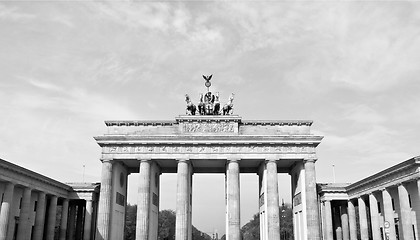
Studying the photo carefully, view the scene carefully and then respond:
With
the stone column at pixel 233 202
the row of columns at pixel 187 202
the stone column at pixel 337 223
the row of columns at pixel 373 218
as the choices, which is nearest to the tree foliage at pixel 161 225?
the row of columns at pixel 187 202

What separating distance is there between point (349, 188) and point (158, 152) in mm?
24301

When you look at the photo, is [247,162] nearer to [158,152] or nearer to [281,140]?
[281,140]

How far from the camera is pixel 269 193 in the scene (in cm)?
4497

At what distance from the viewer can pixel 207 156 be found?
45.9 metres

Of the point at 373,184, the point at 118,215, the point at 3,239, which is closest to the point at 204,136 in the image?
the point at 118,215

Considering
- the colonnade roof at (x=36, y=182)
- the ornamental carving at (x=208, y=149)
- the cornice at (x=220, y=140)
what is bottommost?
the colonnade roof at (x=36, y=182)

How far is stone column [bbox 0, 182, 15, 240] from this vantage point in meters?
35.0

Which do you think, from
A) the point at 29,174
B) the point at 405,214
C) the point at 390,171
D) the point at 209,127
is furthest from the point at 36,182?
the point at 405,214

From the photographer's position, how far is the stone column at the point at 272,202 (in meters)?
43.5

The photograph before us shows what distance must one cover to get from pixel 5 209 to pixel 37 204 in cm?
767

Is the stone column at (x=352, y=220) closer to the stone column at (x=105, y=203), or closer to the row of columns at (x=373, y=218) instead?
the row of columns at (x=373, y=218)

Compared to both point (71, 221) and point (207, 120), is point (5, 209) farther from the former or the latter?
point (207, 120)

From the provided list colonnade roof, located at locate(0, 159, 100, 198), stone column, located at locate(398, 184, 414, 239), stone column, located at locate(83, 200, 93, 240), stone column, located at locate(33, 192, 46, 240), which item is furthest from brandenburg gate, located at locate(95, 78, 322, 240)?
stone column, located at locate(398, 184, 414, 239)

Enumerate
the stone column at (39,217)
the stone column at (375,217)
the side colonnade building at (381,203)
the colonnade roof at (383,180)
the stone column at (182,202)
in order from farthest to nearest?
the stone column at (182,202)
the stone column at (375,217)
the stone column at (39,217)
the side colonnade building at (381,203)
the colonnade roof at (383,180)
